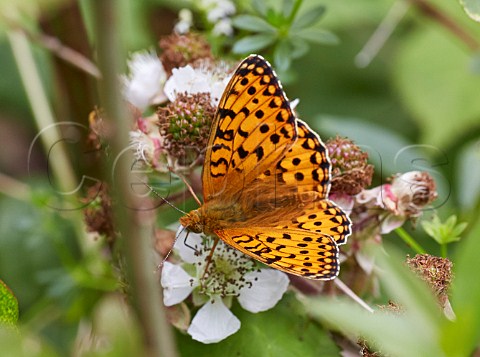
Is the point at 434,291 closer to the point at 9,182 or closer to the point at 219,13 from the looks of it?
the point at 219,13

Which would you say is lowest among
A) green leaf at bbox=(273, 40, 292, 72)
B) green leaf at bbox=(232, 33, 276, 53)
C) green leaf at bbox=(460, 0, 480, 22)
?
green leaf at bbox=(273, 40, 292, 72)

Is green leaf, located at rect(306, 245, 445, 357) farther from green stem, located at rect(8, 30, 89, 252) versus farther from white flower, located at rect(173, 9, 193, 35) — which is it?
green stem, located at rect(8, 30, 89, 252)

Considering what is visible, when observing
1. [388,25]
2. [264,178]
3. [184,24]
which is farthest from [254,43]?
[388,25]

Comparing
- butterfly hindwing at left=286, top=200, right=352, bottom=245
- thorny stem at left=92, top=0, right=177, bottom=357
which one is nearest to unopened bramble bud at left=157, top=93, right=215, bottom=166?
butterfly hindwing at left=286, top=200, right=352, bottom=245

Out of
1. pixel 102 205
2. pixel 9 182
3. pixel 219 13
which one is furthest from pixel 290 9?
pixel 9 182

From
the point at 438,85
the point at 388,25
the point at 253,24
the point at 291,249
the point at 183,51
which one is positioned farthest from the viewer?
the point at 438,85

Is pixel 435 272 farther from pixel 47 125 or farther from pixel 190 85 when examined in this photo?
pixel 47 125

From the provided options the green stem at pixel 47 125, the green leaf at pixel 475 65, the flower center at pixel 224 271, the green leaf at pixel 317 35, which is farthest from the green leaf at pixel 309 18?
the green stem at pixel 47 125
